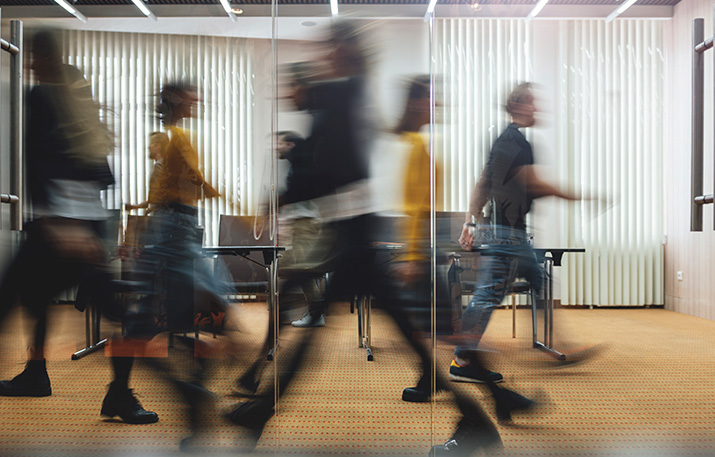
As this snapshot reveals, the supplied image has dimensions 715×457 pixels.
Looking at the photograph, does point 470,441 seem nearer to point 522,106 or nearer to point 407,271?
point 407,271

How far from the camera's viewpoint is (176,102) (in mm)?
1544

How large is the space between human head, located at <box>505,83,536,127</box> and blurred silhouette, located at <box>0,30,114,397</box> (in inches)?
51.5

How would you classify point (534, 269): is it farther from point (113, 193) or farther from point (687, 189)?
point (113, 193)

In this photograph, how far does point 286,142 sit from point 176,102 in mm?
413

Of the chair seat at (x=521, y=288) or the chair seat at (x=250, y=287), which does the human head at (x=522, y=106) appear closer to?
the chair seat at (x=521, y=288)

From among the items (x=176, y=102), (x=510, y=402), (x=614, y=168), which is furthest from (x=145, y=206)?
(x=614, y=168)

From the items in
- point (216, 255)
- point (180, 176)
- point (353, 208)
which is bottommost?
point (216, 255)

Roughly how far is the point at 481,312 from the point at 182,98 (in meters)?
1.20

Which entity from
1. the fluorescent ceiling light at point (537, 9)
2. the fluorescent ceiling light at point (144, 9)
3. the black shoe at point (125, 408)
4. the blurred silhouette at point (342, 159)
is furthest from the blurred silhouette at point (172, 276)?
the fluorescent ceiling light at point (537, 9)

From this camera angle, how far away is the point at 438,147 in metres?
1.45

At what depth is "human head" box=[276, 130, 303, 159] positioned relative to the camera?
1468mm

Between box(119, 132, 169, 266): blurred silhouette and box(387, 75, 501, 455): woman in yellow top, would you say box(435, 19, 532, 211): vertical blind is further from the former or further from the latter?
box(119, 132, 169, 266): blurred silhouette

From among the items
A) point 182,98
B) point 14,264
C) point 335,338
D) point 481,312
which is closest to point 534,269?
point 481,312

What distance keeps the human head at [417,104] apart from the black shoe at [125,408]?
1.25 m
